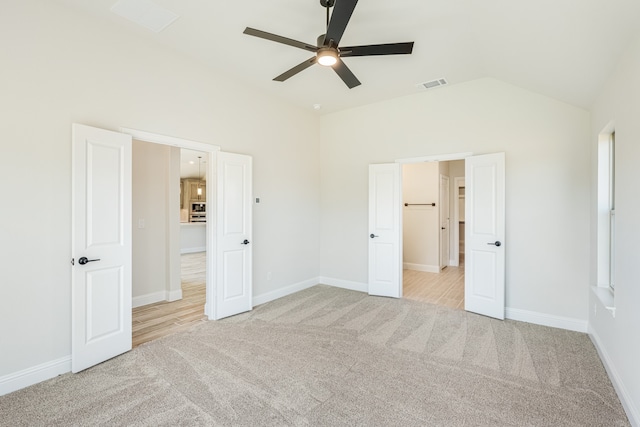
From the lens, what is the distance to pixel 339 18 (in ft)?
6.87

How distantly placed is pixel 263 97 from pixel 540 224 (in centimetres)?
422

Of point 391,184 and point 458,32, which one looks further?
point 391,184

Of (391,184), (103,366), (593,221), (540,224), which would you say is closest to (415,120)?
(391,184)

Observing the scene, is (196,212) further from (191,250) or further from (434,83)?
(434,83)

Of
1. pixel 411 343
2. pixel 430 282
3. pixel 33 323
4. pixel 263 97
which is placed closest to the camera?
pixel 33 323

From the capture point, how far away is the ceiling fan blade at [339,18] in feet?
6.33

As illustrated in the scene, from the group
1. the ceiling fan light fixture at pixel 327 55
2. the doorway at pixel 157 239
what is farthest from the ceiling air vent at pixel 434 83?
the doorway at pixel 157 239

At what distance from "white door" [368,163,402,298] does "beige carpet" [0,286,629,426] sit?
1.21 m

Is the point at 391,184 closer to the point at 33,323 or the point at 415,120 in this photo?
the point at 415,120

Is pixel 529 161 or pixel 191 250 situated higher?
pixel 529 161

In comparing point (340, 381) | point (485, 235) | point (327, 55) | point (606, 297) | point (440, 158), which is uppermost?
point (327, 55)

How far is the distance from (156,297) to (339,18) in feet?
15.0

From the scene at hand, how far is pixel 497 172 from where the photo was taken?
403 centimetres

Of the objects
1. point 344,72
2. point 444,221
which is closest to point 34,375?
point 344,72
